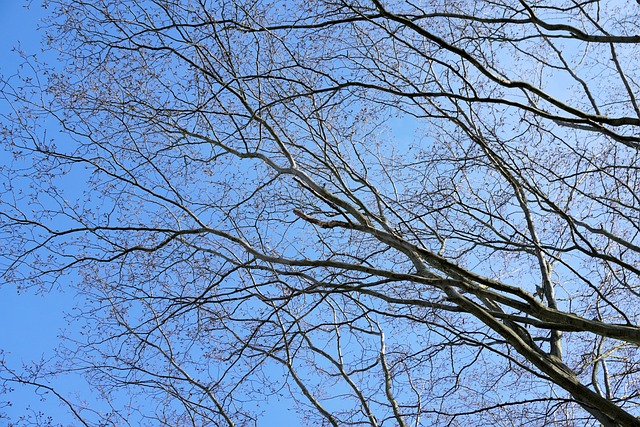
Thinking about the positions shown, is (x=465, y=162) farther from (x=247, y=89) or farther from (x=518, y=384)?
(x=518, y=384)

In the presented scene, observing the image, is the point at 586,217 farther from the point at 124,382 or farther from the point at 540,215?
the point at 124,382

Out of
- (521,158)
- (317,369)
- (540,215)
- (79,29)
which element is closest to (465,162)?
(521,158)

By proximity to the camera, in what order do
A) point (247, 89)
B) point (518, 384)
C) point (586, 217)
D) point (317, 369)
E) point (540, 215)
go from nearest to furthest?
point (247, 89)
point (586, 217)
point (518, 384)
point (540, 215)
point (317, 369)

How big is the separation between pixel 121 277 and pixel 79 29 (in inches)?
75.5

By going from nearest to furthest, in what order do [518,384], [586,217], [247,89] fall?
[247,89]
[586,217]
[518,384]

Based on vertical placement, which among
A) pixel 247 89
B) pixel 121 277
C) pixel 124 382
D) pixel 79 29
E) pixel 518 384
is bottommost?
pixel 518 384

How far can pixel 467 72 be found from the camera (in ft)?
14.9

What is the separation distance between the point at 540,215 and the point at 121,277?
371 cm

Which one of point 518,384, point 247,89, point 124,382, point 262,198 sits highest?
point 247,89

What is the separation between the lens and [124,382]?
516cm

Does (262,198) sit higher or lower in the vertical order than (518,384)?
higher

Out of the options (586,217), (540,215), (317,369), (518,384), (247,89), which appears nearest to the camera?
(247,89)

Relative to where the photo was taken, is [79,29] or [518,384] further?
[518,384]

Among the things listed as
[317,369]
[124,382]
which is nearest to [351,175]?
[317,369]
